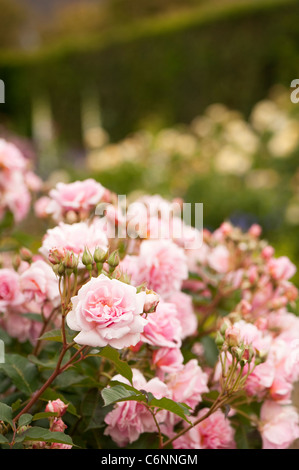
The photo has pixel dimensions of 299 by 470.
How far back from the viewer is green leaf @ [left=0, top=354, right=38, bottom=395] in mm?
771

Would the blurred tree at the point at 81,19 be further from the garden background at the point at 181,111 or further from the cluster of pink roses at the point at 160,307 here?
the cluster of pink roses at the point at 160,307

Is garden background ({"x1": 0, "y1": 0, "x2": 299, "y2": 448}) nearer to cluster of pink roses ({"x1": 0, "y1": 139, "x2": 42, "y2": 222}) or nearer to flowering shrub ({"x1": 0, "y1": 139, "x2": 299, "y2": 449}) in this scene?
cluster of pink roses ({"x1": 0, "y1": 139, "x2": 42, "y2": 222})

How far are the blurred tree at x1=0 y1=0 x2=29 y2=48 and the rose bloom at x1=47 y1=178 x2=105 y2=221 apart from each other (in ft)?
72.1

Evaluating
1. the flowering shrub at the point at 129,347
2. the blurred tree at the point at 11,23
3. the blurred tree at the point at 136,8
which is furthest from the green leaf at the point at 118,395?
the blurred tree at the point at 11,23

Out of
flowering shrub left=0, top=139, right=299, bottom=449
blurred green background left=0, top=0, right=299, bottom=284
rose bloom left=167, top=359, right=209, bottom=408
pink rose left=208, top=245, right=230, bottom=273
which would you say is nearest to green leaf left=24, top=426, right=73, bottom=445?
flowering shrub left=0, top=139, right=299, bottom=449

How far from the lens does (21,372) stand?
786 millimetres

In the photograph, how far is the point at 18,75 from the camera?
9.46 metres

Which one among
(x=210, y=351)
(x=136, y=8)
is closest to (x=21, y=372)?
(x=210, y=351)

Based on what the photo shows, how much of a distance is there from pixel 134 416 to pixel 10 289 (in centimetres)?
26

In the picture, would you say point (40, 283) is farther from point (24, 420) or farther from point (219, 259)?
point (219, 259)

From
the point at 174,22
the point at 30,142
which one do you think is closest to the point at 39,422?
the point at 174,22

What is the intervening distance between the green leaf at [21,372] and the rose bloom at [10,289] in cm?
8

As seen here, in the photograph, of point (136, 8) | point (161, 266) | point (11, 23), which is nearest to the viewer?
point (161, 266)

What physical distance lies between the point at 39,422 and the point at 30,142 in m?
7.73
